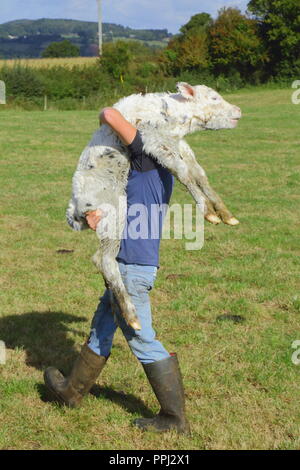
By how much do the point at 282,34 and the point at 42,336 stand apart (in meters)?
46.5

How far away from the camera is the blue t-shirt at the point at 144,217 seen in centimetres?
358

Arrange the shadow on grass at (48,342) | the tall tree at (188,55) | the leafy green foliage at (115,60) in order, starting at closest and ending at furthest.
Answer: the shadow on grass at (48,342)
the leafy green foliage at (115,60)
the tall tree at (188,55)

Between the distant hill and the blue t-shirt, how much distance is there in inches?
4384

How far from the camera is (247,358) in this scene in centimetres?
493

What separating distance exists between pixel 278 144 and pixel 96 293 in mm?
12787

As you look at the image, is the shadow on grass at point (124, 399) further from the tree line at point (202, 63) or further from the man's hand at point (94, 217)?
the tree line at point (202, 63)

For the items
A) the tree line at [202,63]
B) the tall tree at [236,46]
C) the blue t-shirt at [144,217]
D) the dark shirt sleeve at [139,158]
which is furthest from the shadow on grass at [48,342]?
the tall tree at [236,46]

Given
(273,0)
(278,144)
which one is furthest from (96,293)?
(273,0)

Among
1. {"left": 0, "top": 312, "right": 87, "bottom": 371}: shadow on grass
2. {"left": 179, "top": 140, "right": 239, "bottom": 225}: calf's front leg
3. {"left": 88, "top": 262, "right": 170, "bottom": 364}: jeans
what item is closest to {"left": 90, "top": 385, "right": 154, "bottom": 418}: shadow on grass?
{"left": 0, "top": 312, "right": 87, "bottom": 371}: shadow on grass

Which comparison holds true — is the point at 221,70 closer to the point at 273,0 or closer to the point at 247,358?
the point at 273,0

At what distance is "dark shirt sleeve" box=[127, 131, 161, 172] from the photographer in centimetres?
328

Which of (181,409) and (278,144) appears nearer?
(181,409)

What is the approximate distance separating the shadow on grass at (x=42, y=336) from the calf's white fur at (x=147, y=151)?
5.45 ft

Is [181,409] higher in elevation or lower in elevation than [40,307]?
higher
